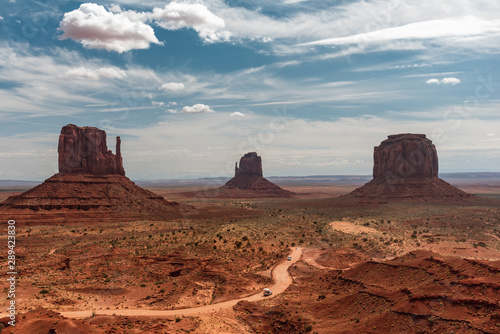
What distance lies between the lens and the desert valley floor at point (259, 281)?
74.2 ft

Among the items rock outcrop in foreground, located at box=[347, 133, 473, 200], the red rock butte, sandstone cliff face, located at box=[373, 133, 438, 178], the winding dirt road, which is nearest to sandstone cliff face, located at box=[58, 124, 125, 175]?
the red rock butte

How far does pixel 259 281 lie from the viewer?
121 feet

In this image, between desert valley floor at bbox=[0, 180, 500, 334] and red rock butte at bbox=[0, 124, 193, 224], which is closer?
desert valley floor at bbox=[0, 180, 500, 334]

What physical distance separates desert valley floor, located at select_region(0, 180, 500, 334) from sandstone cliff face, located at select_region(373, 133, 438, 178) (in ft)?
270

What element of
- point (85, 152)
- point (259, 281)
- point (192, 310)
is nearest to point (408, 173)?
point (259, 281)

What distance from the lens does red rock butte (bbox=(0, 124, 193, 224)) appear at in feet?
283

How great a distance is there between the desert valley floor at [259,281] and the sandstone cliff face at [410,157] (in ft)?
270

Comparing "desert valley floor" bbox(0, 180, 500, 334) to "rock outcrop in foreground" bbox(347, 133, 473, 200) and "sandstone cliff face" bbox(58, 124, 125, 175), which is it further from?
"rock outcrop in foreground" bbox(347, 133, 473, 200)

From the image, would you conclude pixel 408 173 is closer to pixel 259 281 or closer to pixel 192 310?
pixel 259 281

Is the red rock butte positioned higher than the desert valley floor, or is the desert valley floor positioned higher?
the red rock butte

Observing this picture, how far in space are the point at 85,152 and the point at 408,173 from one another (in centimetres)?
12628

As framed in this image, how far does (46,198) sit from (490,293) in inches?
3895

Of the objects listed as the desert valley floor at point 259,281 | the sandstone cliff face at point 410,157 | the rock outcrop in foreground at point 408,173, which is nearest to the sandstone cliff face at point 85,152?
the desert valley floor at point 259,281

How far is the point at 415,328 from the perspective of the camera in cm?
2127
